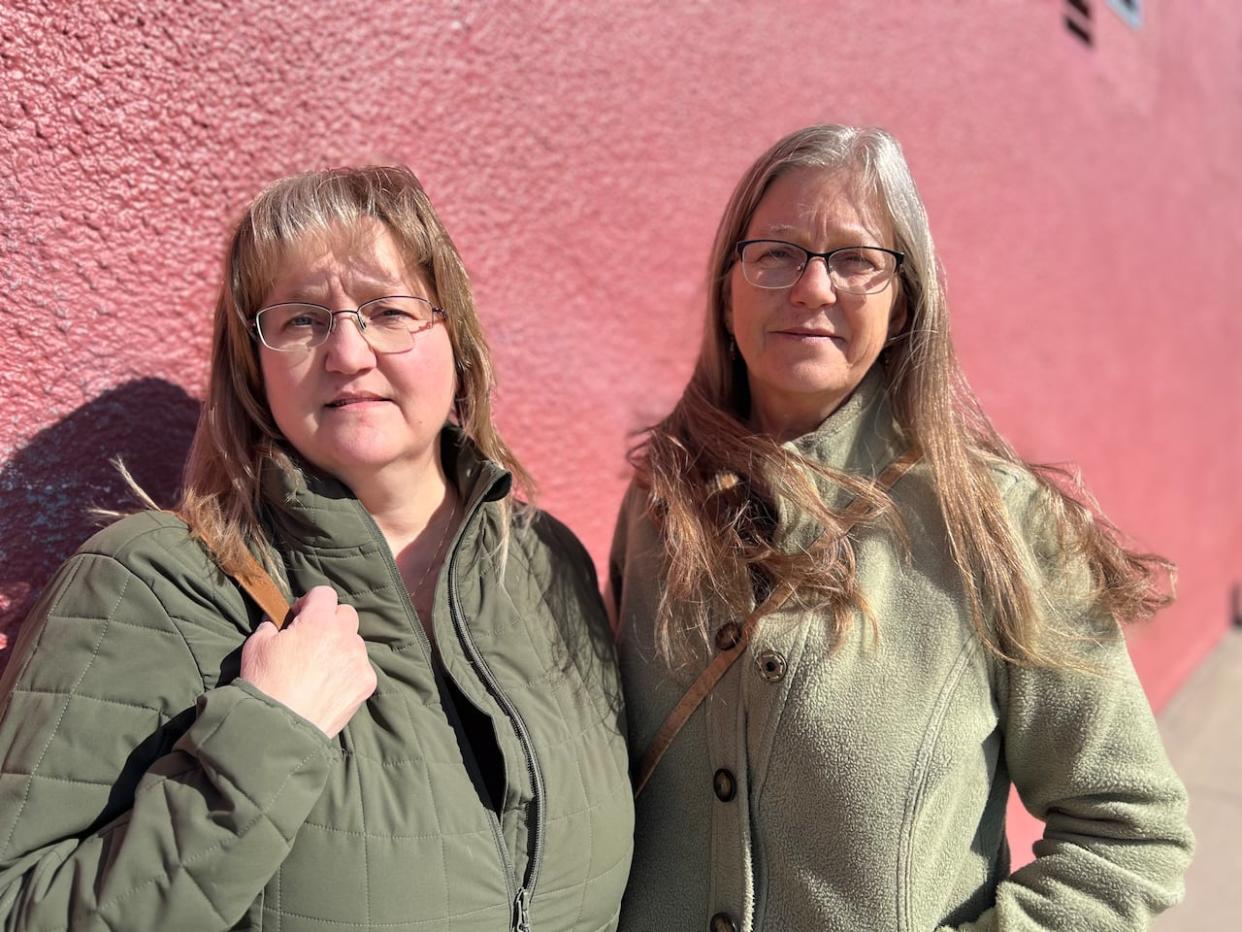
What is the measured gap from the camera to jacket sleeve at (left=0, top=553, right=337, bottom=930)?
1.12 meters

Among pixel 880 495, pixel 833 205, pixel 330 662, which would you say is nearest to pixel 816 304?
pixel 833 205

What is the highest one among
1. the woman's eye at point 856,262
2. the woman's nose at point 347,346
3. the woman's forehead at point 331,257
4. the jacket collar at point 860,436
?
the woman's eye at point 856,262

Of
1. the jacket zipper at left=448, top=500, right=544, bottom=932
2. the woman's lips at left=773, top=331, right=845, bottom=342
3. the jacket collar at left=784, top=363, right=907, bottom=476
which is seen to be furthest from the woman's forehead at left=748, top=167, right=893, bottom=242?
the jacket zipper at left=448, top=500, right=544, bottom=932

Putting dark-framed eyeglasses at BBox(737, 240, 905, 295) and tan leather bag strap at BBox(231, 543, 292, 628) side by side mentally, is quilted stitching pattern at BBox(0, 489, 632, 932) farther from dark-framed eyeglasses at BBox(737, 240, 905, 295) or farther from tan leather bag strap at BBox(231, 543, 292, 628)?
dark-framed eyeglasses at BBox(737, 240, 905, 295)

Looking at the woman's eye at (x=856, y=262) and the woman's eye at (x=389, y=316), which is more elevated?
the woman's eye at (x=856, y=262)

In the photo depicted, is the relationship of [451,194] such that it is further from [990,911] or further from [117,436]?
[990,911]

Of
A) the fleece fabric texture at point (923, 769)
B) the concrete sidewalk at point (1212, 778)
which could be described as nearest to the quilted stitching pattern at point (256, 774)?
the fleece fabric texture at point (923, 769)

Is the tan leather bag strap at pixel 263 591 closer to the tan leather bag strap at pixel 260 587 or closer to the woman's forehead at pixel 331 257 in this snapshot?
the tan leather bag strap at pixel 260 587

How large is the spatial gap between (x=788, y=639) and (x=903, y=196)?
730 millimetres

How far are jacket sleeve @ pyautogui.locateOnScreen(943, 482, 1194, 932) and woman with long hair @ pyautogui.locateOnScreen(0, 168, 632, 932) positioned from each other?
2.07 ft

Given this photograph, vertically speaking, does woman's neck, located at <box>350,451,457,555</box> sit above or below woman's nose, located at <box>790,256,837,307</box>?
below

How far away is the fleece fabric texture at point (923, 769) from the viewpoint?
150 centimetres

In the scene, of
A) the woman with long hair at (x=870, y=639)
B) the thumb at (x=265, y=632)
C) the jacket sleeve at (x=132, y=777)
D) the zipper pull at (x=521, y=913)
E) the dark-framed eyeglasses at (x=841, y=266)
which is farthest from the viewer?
the dark-framed eyeglasses at (x=841, y=266)

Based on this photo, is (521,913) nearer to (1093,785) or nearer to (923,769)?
(923,769)
